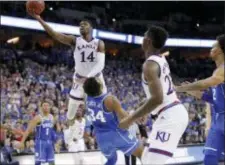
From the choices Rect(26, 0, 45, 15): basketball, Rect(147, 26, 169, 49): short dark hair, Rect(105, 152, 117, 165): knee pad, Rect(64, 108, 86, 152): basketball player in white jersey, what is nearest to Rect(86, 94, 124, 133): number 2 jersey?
Rect(105, 152, 117, 165): knee pad

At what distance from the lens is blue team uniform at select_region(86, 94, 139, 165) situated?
5.91 meters

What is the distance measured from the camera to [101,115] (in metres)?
5.97

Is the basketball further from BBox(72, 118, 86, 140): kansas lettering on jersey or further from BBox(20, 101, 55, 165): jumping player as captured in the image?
BBox(72, 118, 86, 140): kansas lettering on jersey

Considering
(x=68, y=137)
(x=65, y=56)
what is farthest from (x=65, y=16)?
(x=68, y=137)

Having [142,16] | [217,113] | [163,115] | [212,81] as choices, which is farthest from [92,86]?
[142,16]

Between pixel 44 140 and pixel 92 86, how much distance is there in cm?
387

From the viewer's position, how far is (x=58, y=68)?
20.3 m

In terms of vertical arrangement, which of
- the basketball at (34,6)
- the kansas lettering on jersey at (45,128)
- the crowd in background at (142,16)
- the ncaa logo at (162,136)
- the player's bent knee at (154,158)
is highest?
the crowd in background at (142,16)

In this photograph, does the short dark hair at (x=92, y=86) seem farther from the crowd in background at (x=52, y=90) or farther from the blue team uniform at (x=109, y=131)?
the crowd in background at (x=52, y=90)

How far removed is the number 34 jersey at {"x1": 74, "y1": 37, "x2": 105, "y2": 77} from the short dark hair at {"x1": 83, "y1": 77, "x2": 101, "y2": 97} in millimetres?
1597

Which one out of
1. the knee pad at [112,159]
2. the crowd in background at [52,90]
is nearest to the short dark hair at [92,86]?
the knee pad at [112,159]

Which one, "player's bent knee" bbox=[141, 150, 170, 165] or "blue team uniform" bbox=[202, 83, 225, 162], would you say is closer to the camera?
"player's bent knee" bbox=[141, 150, 170, 165]

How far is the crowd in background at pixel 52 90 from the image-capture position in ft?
43.0

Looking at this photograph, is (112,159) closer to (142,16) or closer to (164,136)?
(164,136)
